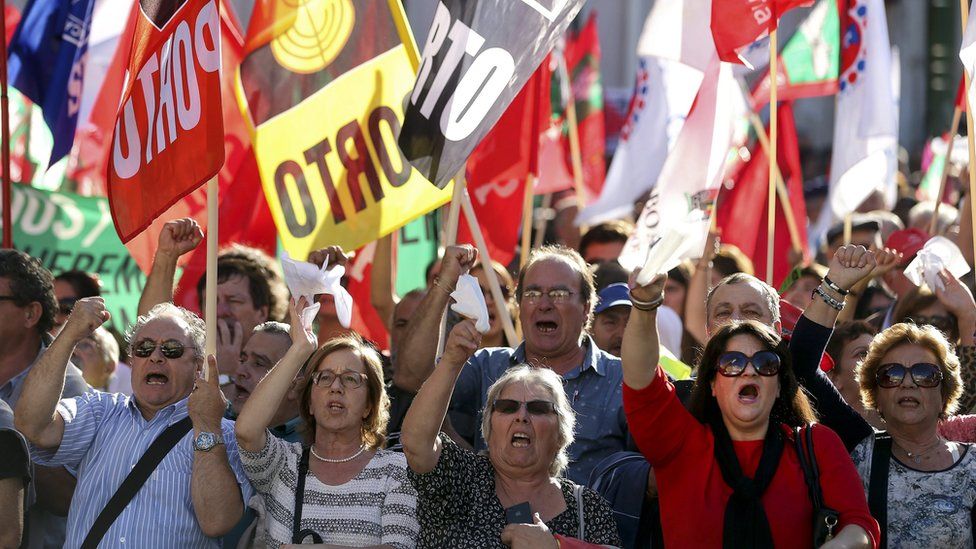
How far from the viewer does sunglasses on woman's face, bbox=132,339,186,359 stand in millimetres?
4973

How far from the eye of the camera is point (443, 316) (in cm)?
540

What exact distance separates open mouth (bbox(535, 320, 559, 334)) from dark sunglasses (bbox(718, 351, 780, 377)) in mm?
1136

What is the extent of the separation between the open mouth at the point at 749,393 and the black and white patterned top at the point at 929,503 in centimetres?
50

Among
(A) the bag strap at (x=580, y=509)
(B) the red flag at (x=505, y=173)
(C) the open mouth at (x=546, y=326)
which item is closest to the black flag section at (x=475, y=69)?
(C) the open mouth at (x=546, y=326)

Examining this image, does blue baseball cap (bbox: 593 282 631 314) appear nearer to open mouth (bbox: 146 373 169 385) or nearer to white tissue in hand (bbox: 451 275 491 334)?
white tissue in hand (bbox: 451 275 491 334)

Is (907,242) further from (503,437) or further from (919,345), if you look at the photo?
(503,437)

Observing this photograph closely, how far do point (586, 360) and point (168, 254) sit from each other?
60.3 inches

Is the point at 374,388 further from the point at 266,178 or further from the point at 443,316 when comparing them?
the point at 266,178

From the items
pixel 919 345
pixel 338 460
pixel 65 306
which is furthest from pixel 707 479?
pixel 65 306

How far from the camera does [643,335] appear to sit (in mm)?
4199

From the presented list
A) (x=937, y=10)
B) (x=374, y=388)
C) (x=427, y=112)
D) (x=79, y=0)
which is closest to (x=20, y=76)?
(x=79, y=0)

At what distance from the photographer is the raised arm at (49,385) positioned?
4.79 meters

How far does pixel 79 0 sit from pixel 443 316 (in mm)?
3301

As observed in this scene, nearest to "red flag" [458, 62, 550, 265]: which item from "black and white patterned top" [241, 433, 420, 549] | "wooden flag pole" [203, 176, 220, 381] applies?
"wooden flag pole" [203, 176, 220, 381]
